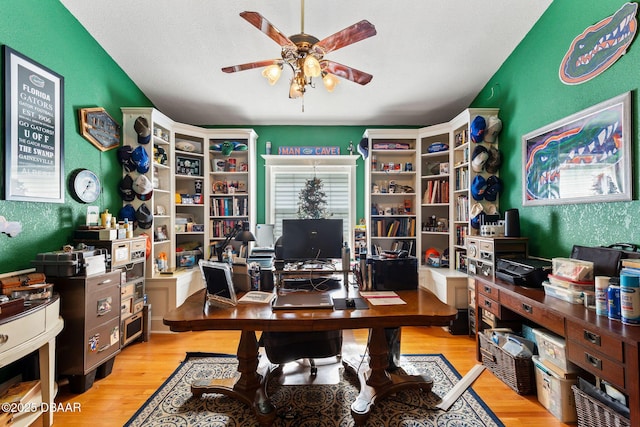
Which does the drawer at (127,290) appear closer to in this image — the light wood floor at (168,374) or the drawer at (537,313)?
the light wood floor at (168,374)

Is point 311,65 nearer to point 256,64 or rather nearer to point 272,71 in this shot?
point 272,71

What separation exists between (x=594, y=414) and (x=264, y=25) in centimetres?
294

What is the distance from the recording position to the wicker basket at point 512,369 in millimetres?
2156

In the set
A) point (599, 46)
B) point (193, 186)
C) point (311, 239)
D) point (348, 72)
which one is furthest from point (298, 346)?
point (599, 46)

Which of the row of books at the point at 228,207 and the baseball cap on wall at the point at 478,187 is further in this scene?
the row of books at the point at 228,207

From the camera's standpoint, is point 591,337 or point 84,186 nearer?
point 591,337

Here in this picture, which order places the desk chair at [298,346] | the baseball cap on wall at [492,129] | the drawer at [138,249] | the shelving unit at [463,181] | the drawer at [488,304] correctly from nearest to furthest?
the desk chair at [298,346], the drawer at [488,304], the drawer at [138,249], the baseball cap on wall at [492,129], the shelving unit at [463,181]

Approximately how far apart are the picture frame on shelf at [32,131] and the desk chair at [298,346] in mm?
2115

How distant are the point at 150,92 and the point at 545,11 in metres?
4.29

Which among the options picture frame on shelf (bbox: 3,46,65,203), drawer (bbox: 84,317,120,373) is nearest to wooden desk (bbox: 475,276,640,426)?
drawer (bbox: 84,317,120,373)

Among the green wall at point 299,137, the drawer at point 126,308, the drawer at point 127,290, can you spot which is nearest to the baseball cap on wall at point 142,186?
the drawer at point 127,290

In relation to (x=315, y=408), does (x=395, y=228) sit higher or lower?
higher

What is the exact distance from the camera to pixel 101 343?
2.37 meters

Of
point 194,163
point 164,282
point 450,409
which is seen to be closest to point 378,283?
point 450,409
